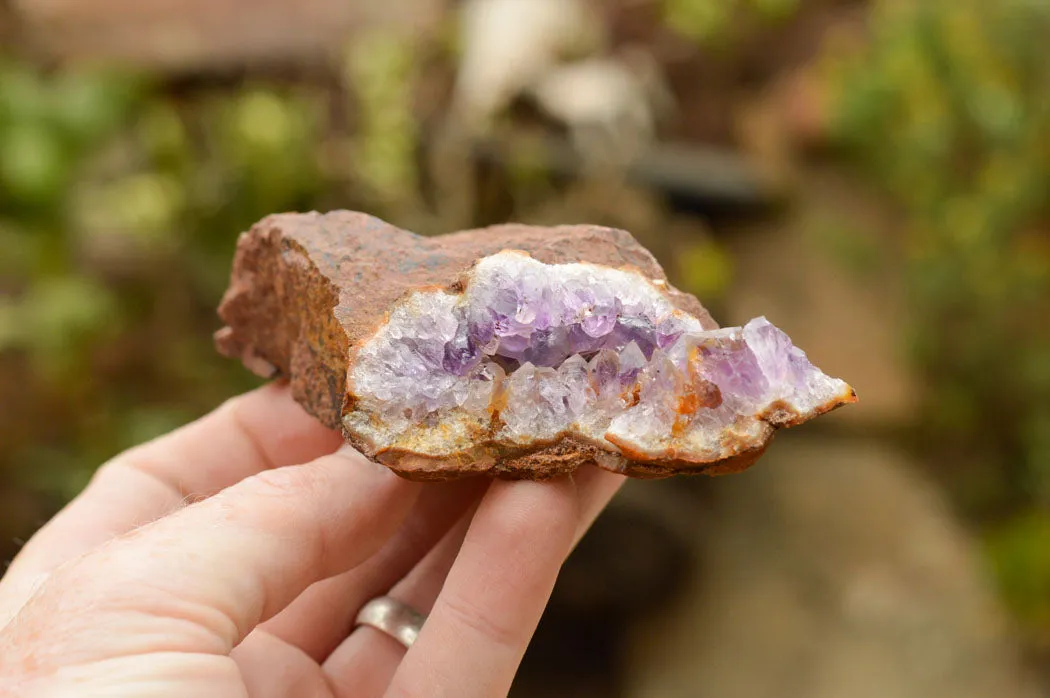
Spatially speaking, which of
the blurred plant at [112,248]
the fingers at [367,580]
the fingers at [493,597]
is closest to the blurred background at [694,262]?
the blurred plant at [112,248]

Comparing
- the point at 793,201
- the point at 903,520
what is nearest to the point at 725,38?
the point at 793,201

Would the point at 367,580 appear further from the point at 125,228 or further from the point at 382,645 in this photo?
the point at 125,228

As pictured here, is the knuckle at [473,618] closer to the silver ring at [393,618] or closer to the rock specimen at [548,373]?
the rock specimen at [548,373]

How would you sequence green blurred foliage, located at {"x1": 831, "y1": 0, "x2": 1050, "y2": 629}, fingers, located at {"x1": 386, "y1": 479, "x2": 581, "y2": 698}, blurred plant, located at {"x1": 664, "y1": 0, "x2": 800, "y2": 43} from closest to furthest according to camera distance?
1. fingers, located at {"x1": 386, "y1": 479, "x2": 581, "y2": 698}
2. green blurred foliage, located at {"x1": 831, "y1": 0, "x2": 1050, "y2": 629}
3. blurred plant, located at {"x1": 664, "y1": 0, "x2": 800, "y2": 43}

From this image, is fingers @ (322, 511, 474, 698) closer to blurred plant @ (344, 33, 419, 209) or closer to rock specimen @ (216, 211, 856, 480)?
rock specimen @ (216, 211, 856, 480)

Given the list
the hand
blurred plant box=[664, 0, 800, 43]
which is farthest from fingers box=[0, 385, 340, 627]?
blurred plant box=[664, 0, 800, 43]

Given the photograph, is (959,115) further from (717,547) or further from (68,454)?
(68,454)
